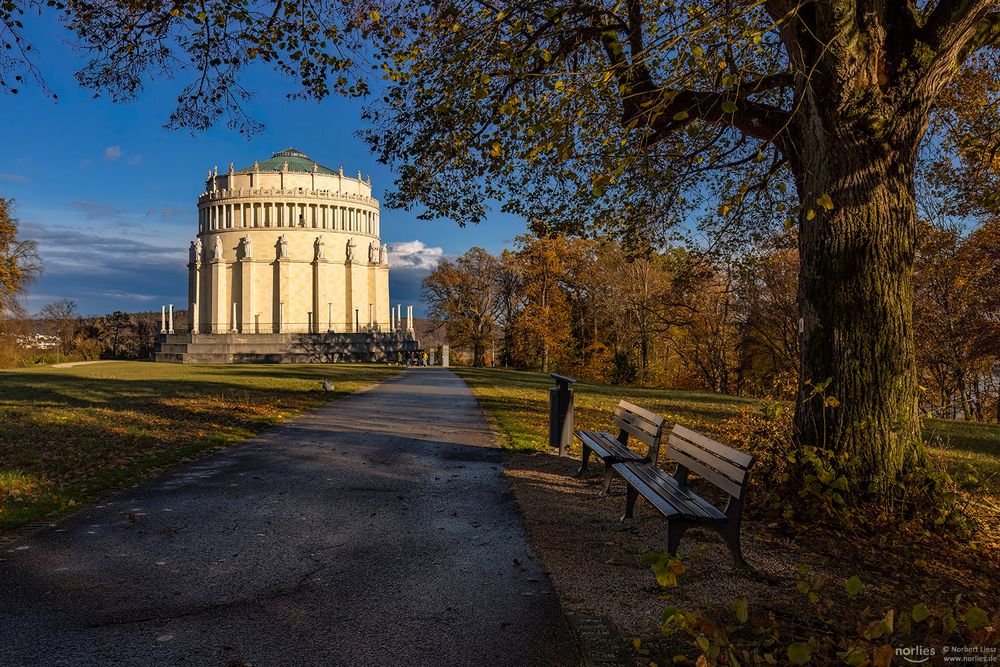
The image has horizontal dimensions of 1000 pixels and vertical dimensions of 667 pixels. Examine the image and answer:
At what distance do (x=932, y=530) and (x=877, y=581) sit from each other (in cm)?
144

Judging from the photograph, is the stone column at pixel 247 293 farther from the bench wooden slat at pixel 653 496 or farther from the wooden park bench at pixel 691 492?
the wooden park bench at pixel 691 492

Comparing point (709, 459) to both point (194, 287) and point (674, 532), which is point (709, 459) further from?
point (194, 287)

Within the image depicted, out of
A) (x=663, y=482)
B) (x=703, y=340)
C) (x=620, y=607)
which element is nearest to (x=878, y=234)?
(x=663, y=482)

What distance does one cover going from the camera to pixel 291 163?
7838cm

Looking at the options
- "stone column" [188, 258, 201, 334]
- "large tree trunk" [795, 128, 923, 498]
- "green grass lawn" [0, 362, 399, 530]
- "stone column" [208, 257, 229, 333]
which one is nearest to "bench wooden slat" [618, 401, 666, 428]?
"large tree trunk" [795, 128, 923, 498]

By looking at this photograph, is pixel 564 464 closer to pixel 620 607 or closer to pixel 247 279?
pixel 620 607

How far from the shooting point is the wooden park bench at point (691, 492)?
4.76 metres

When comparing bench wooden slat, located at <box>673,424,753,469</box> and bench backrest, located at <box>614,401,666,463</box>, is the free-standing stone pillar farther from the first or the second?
bench wooden slat, located at <box>673,424,753,469</box>

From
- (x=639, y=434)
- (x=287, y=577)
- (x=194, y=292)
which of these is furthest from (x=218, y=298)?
(x=287, y=577)

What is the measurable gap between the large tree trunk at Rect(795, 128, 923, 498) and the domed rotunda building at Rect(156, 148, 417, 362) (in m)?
62.6

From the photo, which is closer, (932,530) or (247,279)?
(932,530)

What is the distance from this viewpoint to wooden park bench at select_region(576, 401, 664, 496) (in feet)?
22.4

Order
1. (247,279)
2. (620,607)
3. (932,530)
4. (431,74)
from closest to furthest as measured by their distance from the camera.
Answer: (620,607)
(932,530)
(431,74)
(247,279)

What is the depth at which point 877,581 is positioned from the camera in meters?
4.71
